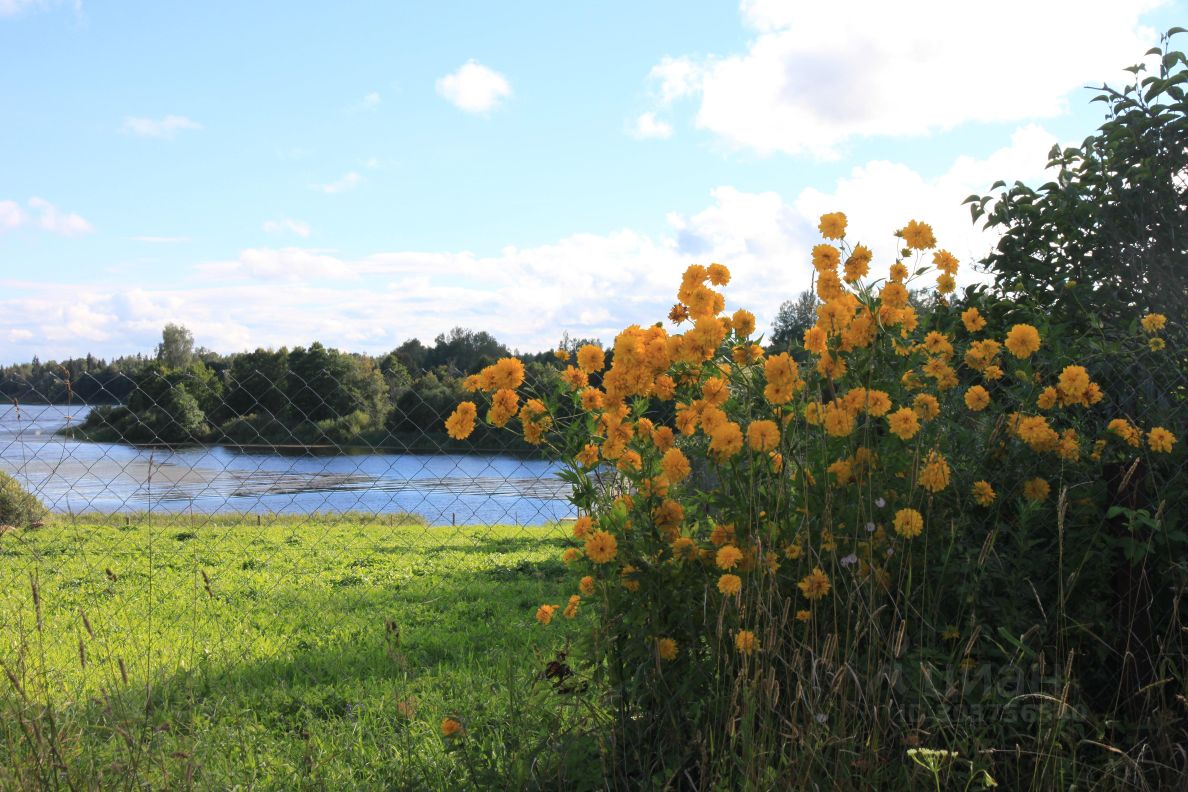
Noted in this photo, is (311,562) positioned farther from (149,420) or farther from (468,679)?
(468,679)

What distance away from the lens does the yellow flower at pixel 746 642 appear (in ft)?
6.65

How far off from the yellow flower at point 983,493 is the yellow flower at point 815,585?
49 centimetres

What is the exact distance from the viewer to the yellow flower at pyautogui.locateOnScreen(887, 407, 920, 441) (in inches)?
89.4

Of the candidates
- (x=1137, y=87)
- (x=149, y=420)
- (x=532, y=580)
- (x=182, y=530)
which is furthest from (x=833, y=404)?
(x=182, y=530)

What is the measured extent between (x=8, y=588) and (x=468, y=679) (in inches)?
167

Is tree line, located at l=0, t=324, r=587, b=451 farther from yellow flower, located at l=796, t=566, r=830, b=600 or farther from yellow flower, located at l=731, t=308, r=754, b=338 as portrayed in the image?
yellow flower, located at l=796, t=566, r=830, b=600

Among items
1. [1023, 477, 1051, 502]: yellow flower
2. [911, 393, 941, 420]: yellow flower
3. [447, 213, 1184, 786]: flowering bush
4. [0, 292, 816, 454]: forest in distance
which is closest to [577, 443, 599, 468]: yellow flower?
[447, 213, 1184, 786]: flowering bush

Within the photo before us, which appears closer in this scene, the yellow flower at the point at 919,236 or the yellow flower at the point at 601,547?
the yellow flower at the point at 601,547

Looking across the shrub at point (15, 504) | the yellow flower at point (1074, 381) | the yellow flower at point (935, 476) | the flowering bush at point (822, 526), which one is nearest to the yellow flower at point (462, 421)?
the flowering bush at point (822, 526)

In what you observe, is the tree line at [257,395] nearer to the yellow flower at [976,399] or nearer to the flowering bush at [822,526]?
the flowering bush at [822,526]

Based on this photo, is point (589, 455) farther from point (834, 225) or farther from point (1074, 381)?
point (1074, 381)

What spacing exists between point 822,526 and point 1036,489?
24.0 inches

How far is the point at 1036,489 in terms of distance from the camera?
237cm

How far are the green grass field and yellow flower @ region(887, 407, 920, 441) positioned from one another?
112cm
